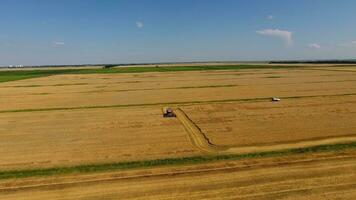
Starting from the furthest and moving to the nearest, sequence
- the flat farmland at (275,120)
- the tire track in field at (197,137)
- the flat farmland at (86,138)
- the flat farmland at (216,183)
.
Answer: the flat farmland at (275,120), the tire track in field at (197,137), the flat farmland at (86,138), the flat farmland at (216,183)

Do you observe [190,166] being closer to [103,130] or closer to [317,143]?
[317,143]

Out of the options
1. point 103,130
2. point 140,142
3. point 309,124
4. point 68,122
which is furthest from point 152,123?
point 309,124

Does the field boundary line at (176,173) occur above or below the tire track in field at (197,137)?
below

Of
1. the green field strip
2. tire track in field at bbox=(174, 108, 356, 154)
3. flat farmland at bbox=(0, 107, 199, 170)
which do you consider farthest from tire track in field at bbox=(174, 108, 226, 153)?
the green field strip

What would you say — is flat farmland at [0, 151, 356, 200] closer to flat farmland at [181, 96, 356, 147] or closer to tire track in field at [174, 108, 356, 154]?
tire track in field at [174, 108, 356, 154]

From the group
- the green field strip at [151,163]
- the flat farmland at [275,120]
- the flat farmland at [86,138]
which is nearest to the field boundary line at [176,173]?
the green field strip at [151,163]

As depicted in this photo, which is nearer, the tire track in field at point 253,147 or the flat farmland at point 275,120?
the tire track in field at point 253,147

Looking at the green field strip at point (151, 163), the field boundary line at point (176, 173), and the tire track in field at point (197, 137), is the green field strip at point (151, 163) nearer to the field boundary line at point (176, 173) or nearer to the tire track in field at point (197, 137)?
the field boundary line at point (176, 173)

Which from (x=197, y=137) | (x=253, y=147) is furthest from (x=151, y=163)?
(x=253, y=147)

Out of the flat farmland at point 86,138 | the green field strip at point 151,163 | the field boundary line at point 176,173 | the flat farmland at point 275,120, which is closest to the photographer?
the field boundary line at point 176,173

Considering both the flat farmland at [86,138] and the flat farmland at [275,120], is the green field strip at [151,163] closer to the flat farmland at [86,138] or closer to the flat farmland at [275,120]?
the flat farmland at [86,138]

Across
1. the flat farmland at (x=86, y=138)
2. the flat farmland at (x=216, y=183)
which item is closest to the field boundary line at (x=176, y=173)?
the flat farmland at (x=216, y=183)

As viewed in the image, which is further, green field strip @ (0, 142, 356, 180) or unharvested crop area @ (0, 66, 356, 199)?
green field strip @ (0, 142, 356, 180)

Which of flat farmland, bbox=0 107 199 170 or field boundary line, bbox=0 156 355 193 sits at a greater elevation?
flat farmland, bbox=0 107 199 170
